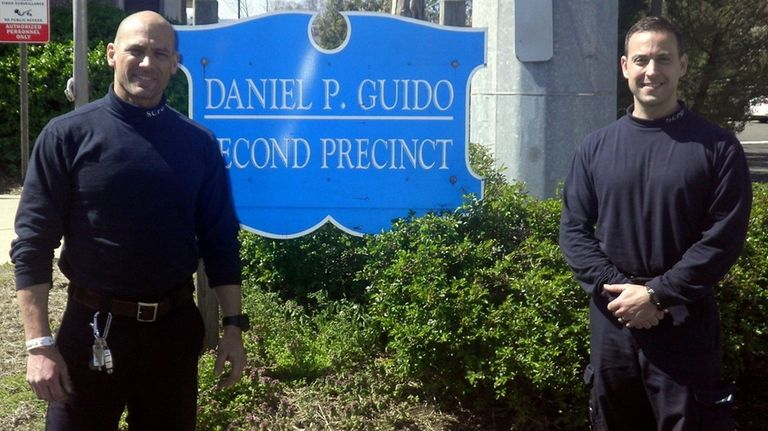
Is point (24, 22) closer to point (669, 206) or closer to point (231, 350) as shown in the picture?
point (231, 350)

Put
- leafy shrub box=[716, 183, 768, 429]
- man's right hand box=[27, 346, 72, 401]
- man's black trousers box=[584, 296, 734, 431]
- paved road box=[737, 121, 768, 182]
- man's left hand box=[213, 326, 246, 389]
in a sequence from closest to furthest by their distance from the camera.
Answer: man's right hand box=[27, 346, 72, 401], man's black trousers box=[584, 296, 734, 431], man's left hand box=[213, 326, 246, 389], leafy shrub box=[716, 183, 768, 429], paved road box=[737, 121, 768, 182]

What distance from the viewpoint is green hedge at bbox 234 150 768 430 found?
4355 mm

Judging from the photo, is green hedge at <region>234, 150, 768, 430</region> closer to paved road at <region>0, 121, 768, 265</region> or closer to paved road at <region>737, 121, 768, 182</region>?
paved road at <region>0, 121, 768, 265</region>

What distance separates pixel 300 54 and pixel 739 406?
9.14 feet

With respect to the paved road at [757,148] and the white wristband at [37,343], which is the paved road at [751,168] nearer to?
the paved road at [757,148]

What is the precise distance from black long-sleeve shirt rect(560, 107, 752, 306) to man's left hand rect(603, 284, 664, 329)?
1.8 inches

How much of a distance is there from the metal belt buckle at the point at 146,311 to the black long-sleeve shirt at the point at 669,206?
4.65 ft

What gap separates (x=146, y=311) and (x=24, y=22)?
8.08 m

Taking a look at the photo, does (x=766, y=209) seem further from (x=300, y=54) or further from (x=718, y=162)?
(x=300, y=54)

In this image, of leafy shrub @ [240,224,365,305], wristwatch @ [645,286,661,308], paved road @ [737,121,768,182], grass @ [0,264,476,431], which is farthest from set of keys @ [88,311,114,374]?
paved road @ [737,121,768,182]

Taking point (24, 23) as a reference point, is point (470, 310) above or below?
below

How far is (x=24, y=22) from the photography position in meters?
10.4

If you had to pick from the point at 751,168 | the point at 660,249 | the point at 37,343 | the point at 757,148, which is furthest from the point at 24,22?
the point at 757,148

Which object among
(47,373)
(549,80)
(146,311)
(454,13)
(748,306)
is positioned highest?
(454,13)
